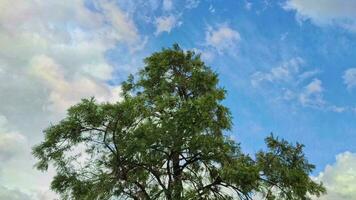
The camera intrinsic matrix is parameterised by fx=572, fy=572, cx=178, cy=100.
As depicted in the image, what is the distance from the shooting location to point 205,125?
23.3m

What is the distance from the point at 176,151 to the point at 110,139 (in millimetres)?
2859

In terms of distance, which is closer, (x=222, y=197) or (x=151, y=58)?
(x=222, y=197)

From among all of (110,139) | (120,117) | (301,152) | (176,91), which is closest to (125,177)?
(110,139)

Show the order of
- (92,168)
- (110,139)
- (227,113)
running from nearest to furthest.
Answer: (110,139), (92,168), (227,113)

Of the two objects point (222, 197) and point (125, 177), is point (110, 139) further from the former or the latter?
point (222, 197)

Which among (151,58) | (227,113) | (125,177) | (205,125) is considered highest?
(151,58)

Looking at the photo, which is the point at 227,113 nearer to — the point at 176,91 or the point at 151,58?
the point at 176,91

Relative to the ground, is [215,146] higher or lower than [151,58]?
lower

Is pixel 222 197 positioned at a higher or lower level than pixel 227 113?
lower

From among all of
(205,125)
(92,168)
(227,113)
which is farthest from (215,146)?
(92,168)

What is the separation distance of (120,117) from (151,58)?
7.33 m

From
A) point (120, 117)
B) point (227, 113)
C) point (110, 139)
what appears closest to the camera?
point (120, 117)

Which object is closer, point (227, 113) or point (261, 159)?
point (261, 159)

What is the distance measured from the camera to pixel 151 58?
94.2 ft
